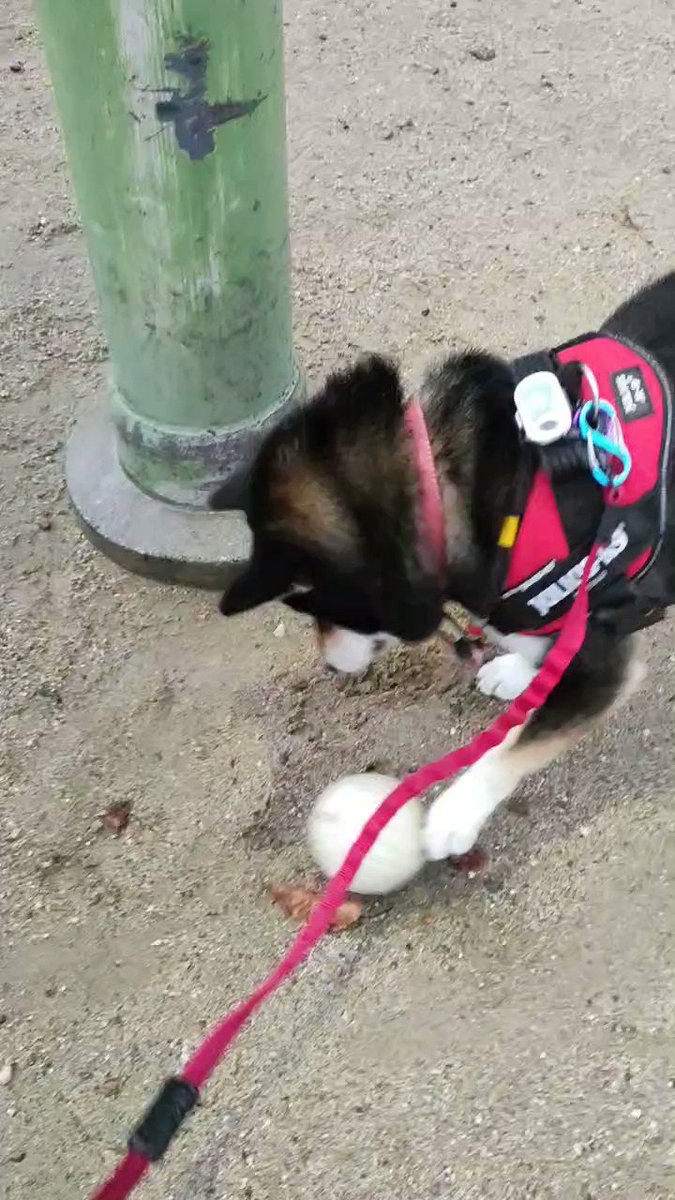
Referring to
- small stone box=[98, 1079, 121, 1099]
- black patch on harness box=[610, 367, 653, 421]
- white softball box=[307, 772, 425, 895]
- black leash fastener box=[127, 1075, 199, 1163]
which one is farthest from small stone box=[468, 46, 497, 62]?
black leash fastener box=[127, 1075, 199, 1163]

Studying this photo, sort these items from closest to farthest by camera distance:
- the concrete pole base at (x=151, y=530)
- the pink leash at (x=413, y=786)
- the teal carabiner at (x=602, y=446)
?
1. the pink leash at (x=413, y=786)
2. the teal carabiner at (x=602, y=446)
3. the concrete pole base at (x=151, y=530)

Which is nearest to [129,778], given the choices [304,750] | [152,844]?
[152,844]

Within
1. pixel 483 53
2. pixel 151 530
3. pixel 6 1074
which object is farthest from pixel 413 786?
pixel 483 53

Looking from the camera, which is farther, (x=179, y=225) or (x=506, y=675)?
(x=506, y=675)

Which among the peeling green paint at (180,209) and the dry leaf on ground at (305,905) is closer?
the peeling green paint at (180,209)

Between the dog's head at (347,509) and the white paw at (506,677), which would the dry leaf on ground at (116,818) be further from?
the white paw at (506,677)

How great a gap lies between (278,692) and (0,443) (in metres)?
1.16

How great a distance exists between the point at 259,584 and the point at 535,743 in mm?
687

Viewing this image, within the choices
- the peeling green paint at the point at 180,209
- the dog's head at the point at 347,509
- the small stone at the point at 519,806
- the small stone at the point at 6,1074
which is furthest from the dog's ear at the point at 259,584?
the small stone at the point at 6,1074

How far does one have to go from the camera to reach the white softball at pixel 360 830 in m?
2.09

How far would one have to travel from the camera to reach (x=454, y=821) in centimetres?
220

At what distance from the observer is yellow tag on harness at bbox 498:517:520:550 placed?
179 centimetres

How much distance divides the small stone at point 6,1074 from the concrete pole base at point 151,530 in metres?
1.18

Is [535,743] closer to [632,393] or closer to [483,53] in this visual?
[632,393]
